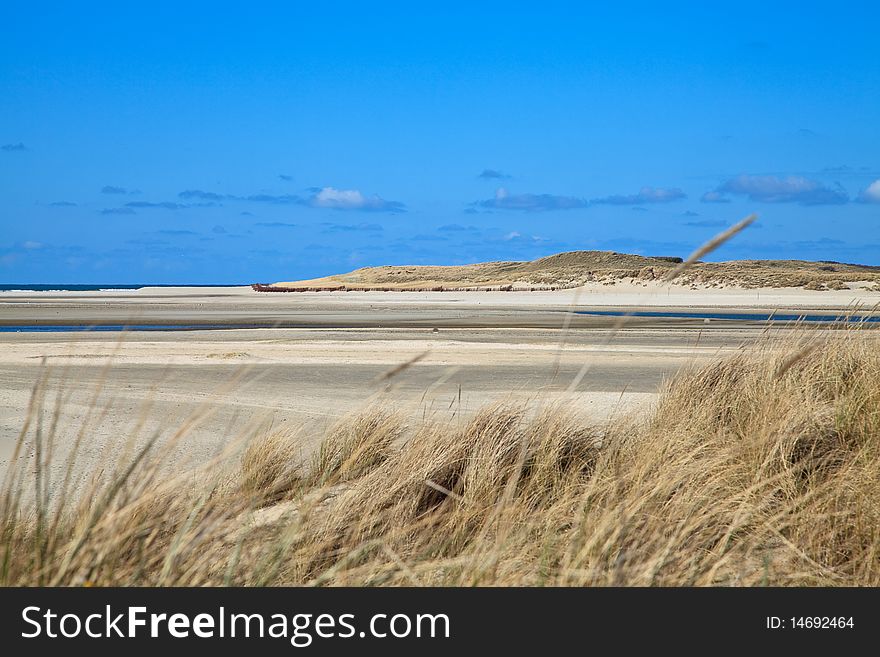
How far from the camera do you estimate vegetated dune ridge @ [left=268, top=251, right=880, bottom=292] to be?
6353 centimetres

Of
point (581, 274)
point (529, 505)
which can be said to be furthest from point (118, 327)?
point (581, 274)

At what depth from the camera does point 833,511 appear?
14.9 ft

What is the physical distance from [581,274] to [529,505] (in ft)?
254

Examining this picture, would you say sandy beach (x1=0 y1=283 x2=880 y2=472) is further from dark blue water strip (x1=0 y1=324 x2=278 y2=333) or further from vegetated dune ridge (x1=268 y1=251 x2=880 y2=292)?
vegetated dune ridge (x1=268 y1=251 x2=880 y2=292)

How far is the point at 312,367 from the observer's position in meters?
16.8

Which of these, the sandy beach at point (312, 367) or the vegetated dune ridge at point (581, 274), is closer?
the sandy beach at point (312, 367)

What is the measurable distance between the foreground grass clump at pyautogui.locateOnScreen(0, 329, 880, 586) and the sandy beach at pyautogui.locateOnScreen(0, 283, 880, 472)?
0.38 meters

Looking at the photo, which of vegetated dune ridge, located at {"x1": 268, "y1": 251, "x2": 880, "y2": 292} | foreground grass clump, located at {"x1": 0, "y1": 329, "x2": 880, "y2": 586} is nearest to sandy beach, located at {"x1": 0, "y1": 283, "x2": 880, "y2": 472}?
foreground grass clump, located at {"x1": 0, "y1": 329, "x2": 880, "y2": 586}

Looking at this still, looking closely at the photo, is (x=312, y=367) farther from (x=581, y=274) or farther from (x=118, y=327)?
(x=581, y=274)

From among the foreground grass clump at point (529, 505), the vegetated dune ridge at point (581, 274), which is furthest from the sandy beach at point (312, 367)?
the vegetated dune ridge at point (581, 274)

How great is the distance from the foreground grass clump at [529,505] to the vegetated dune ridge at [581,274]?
51.9 m

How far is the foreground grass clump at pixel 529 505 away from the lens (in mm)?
3527

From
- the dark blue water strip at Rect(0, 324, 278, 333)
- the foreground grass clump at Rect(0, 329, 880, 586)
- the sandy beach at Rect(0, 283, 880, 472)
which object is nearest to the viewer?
the foreground grass clump at Rect(0, 329, 880, 586)

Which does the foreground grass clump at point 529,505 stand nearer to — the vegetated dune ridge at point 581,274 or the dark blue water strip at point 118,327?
the dark blue water strip at point 118,327
